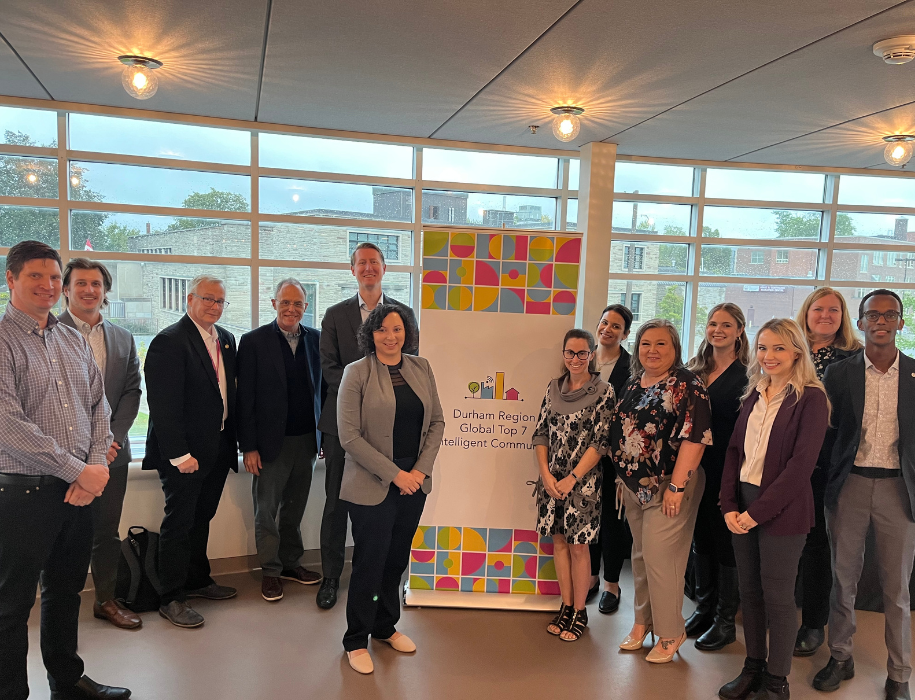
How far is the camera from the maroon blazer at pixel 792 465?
2678mm

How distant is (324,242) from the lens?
15.8 feet

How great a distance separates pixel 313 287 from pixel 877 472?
12.1ft

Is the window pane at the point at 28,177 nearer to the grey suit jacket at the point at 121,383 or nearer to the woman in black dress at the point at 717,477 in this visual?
the grey suit jacket at the point at 121,383

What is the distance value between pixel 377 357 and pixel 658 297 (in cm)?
342

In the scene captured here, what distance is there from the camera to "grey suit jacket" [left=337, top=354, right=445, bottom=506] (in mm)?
2904

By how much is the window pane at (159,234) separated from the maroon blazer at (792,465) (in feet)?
12.0

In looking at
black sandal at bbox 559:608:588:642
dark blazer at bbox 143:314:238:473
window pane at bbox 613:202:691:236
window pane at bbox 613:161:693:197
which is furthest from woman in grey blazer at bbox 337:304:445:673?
window pane at bbox 613:161:693:197

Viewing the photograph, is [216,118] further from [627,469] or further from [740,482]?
[740,482]

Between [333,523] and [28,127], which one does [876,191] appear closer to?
[333,523]

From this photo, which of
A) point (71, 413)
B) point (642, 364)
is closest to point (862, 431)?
point (642, 364)

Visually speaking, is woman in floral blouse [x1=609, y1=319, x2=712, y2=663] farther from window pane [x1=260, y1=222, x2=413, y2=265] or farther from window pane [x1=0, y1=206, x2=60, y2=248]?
window pane [x1=0, y1=206, x2=60, y2=248]

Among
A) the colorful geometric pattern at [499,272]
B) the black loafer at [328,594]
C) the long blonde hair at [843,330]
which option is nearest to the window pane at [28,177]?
the colorful geometric pattern at [499,272]

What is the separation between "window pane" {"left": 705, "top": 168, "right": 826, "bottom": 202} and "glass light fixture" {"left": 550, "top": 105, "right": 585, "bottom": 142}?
6.93 feet

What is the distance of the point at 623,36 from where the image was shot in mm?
Result: 2793
